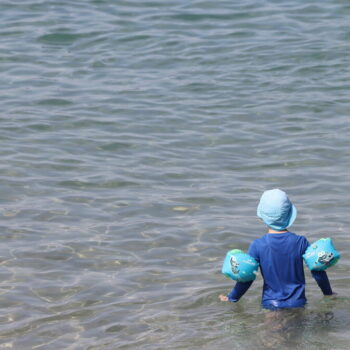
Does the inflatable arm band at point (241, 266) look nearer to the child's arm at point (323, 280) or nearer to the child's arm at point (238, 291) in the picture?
the child's arm at point (238, 291)

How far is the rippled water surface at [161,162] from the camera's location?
23.6 ft

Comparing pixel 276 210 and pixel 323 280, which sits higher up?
pixel 276 210

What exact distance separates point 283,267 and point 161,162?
4.47 m

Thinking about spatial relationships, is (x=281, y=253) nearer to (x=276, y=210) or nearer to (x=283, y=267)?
(x=283, y=267)

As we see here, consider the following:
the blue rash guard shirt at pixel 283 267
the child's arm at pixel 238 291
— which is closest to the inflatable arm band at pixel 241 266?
the blue rash guard shirt at pixel 283 267

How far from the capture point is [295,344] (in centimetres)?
638

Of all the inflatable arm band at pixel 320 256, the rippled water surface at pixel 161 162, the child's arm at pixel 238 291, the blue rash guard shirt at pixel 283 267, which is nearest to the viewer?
the inflatable arm band at pixel 320 256

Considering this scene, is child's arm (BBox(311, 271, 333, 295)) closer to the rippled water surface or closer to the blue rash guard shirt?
the blue rash guard shirt

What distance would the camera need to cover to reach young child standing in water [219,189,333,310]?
655 centimetres

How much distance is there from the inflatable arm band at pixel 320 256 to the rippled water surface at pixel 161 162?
0.49 meters

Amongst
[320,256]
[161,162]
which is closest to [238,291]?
[320,256]

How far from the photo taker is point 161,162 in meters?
10.9

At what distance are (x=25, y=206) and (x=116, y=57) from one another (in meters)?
6.32

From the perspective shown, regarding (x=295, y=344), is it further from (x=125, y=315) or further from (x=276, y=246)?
(x=125, y=315)
